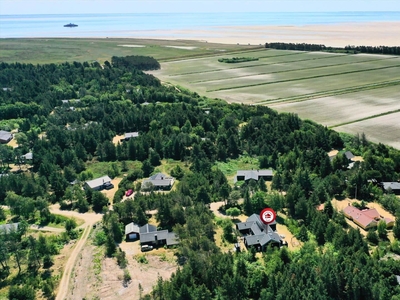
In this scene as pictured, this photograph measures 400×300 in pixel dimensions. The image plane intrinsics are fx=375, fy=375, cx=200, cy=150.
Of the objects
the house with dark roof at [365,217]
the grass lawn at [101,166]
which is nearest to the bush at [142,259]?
the house with dark roof at [365,217]

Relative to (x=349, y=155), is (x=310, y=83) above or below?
above

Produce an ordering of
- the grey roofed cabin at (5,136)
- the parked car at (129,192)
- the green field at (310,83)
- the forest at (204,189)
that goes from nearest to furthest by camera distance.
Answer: the forest at (204,189), the parked car at (129,192), the grey roofed cabin at (5,136), the green field at (310,83)

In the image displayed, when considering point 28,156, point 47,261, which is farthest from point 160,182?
point 28,156

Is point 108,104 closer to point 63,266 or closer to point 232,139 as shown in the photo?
point 232,139

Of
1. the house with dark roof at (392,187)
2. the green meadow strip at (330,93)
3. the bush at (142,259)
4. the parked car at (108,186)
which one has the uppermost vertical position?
the green meadow strip at (330,93)

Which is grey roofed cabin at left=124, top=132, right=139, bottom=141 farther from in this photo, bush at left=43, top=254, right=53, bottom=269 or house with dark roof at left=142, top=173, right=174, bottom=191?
bush at left=43, top=254, right=53, bottom=269

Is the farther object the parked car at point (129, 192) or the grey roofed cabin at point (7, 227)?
the parked car at point (129, 192)

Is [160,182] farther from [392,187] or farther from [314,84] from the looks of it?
[314,84]

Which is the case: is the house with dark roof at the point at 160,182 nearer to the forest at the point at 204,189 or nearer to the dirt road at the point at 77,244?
the forest at the point at 204,189
